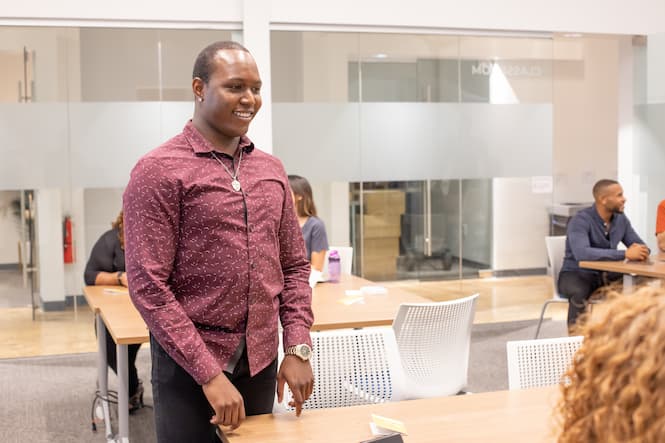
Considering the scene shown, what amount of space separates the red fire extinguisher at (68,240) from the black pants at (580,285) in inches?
144

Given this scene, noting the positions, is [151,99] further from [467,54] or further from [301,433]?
[301,433]

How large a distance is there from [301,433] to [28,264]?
15.6 ft

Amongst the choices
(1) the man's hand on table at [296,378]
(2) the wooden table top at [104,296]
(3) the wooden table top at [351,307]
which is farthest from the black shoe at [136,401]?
(1) the man's hand on table at [296,378]

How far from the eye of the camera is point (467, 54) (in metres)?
7.17

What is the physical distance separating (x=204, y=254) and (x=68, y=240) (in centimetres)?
453

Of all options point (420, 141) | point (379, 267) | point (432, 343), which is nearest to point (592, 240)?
point (420, 141)

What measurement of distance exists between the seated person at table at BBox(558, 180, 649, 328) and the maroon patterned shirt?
4.24m

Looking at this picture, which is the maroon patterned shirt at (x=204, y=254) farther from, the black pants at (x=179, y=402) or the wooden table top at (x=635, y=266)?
the wooden table top at (x=635, y=266)

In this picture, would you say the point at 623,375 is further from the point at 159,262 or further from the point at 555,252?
the point at 555,252

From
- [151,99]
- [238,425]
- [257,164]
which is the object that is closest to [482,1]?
[151,99]

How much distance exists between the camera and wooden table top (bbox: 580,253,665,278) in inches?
211

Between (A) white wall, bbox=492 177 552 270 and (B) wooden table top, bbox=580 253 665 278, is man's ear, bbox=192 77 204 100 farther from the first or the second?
(A) white wall, bbox=492 177 552 270

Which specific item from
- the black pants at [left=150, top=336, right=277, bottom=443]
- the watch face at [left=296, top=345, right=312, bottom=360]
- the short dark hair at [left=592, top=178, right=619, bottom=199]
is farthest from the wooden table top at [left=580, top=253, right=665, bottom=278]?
the black pants at [left=150, top=336, right=277, bottom=443]

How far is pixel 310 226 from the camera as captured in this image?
5383mm
